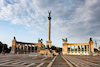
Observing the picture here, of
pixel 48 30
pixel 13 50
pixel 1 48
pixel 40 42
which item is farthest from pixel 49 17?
pixel 1 48

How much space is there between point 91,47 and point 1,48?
80.9 meters

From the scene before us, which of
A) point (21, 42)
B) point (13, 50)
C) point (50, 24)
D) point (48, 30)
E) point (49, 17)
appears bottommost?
point (13, 50)

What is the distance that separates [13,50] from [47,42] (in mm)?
28033

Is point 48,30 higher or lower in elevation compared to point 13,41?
higher

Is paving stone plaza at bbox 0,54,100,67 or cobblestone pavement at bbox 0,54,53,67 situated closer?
cobblestone pavement at bbox 0,54,53,67

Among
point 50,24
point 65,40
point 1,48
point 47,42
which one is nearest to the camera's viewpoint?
point 47,42

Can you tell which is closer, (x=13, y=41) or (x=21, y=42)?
(x=13, y=41)

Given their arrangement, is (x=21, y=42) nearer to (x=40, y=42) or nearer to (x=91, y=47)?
(x=40, y=42)

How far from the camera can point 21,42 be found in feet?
298

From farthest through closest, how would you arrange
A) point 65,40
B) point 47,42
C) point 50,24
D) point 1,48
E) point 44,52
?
point 65,40 → point 1,48 → point 50,24 → point 47,42 → point 44,52

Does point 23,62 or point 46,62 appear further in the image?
point 46,62

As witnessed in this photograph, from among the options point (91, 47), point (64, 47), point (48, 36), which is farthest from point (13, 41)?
point (91, 47)

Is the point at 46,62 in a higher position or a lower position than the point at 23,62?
lower

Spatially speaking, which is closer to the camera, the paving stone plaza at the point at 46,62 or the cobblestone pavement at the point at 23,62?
the cobblestone pavement at the point at 23,62
